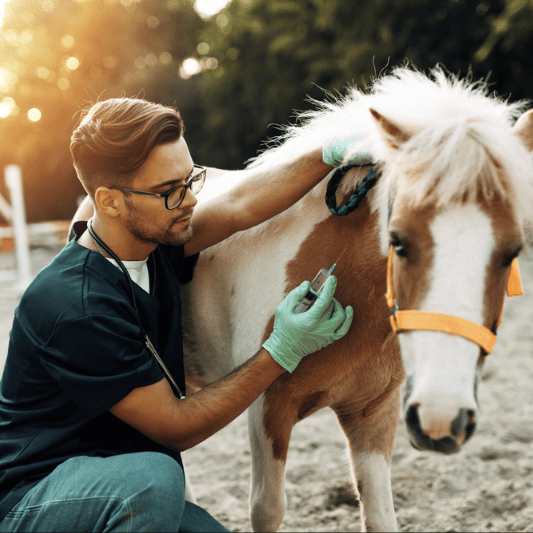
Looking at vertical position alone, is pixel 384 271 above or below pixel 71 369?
above

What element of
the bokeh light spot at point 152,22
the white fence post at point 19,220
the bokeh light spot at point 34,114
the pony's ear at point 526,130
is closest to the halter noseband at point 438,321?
the pony's ear at point 526,130

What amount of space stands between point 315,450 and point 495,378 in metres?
1.83

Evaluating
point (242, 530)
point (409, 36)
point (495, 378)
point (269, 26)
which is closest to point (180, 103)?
point (269, 26)

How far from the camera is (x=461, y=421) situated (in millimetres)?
1135

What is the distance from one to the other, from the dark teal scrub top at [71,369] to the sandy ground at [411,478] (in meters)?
1.30

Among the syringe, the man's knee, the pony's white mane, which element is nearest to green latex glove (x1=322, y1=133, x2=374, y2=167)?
the pony's white mane

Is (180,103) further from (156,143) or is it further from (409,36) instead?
(156,143)

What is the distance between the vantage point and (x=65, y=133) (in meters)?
19.3

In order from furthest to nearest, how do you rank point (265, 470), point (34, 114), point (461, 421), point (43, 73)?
point (43, 73)
point (34, 114)
point (265, 470)
point (461, 421)

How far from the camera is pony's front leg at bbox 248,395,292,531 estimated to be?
5.90ft

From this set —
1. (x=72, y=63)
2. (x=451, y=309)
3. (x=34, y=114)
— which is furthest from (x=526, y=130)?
(x=72, y=63)

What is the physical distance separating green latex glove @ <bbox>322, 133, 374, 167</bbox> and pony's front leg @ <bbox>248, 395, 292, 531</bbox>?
811 mm

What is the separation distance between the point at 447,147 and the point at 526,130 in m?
0.31

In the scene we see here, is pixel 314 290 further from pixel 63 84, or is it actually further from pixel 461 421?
pixel 63 84
